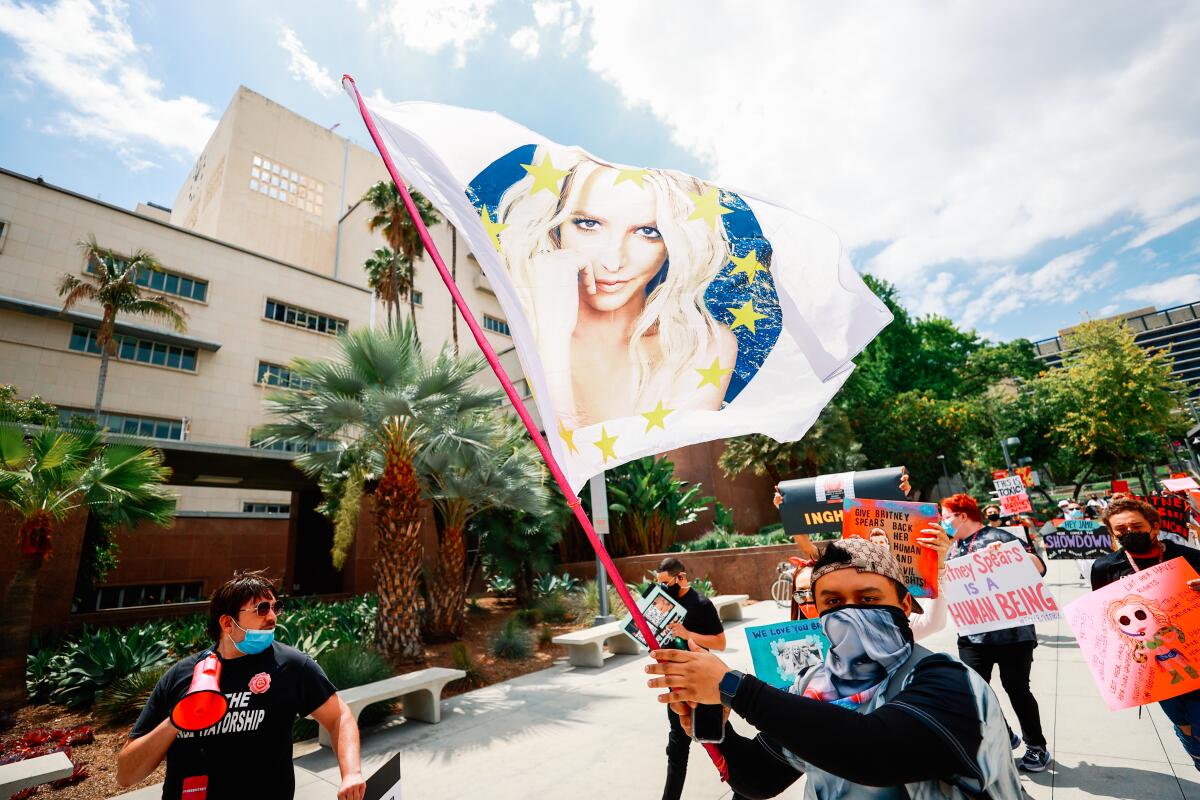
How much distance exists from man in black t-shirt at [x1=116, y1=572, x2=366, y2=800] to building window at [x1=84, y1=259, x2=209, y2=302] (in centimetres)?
2896

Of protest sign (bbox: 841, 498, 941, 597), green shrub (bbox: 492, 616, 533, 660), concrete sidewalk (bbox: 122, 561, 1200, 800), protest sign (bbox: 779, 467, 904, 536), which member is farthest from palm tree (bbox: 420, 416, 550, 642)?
protest sign (bbox: 841, 498, 941, 597)

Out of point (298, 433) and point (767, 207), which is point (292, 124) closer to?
point (298, 433)

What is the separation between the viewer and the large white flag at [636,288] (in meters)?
3.15

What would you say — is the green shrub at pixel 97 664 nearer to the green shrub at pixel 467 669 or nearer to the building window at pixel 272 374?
the green shrub at pixel 467 669

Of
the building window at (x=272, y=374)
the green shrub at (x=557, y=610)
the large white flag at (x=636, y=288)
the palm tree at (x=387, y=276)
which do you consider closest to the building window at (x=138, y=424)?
the building window at (x=272, y=374)

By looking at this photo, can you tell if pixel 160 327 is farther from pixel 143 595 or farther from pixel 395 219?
pixel 143 595

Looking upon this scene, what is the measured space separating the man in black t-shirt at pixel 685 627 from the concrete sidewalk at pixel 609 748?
0.57 metres

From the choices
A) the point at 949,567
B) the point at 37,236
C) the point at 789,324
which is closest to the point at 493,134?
the point at 789,324

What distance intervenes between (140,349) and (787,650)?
31.5m

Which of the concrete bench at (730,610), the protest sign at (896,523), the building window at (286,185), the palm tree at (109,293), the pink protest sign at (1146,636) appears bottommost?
the concrete bench at (730,610)

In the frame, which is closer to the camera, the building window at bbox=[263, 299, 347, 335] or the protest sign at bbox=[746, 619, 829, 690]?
Result: the protest sign at bbox=[746, 619, 829, 690]

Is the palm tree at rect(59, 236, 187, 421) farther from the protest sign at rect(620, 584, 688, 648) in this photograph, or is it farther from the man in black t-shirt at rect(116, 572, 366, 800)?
the protest sign at rect(620, 584, 688, 648)

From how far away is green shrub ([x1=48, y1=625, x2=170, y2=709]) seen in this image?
821 centimetres

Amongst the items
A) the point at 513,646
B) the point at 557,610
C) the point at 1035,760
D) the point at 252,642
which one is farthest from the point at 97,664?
the point at 1035,760
